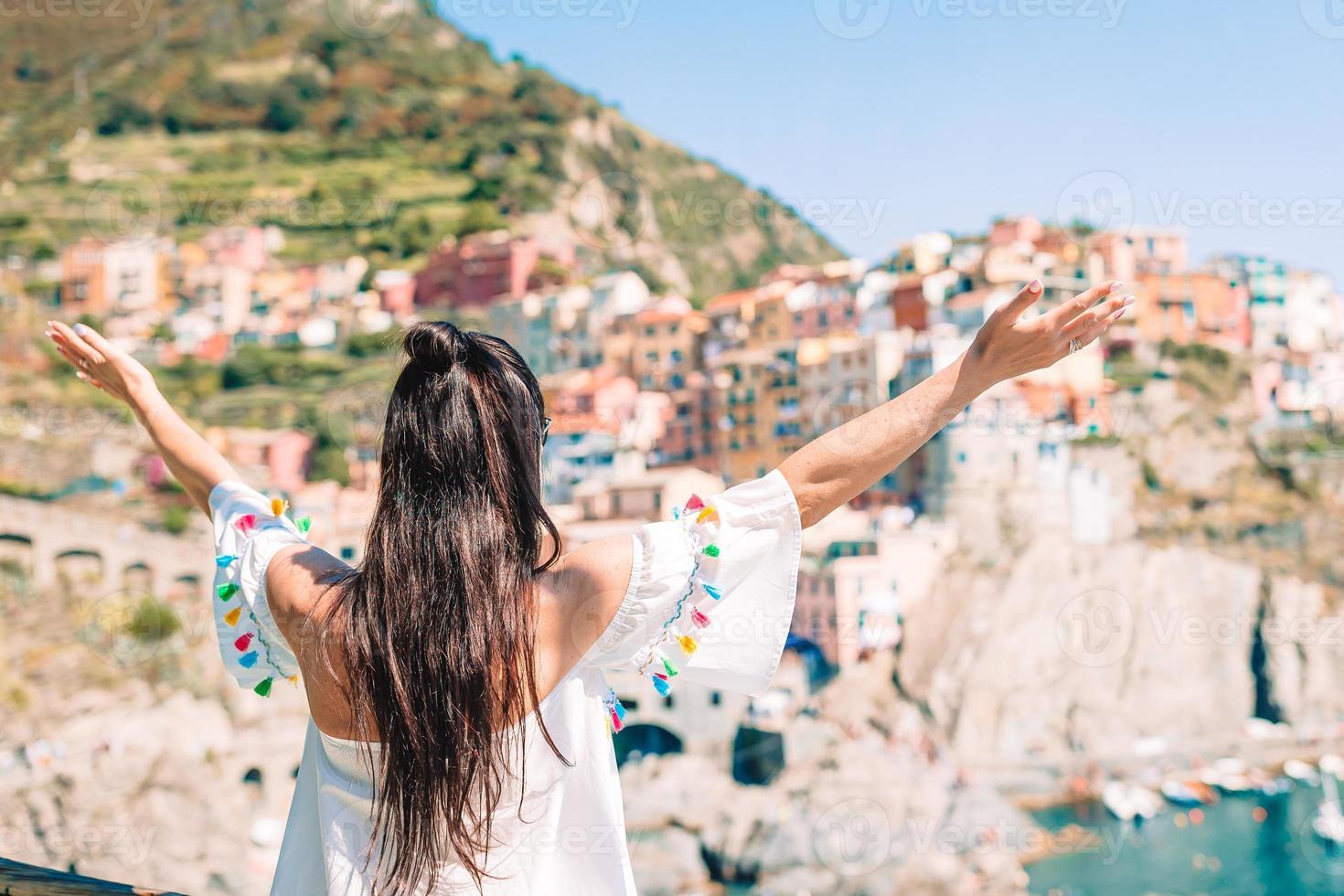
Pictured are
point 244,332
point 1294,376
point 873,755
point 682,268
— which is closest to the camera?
point 873,755

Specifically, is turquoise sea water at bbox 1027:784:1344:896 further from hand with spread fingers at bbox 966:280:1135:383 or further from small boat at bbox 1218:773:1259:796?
hand with spread fingers at bbox 966:280:1135:383

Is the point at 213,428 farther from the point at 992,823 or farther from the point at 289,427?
the point at 992,823

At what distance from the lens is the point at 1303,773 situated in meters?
13.4

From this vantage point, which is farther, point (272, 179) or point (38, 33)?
point (38, 33)

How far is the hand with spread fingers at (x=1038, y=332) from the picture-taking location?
1.90ft

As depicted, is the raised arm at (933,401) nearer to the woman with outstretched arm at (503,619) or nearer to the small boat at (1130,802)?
the woman with outstretched arm at (503,619)

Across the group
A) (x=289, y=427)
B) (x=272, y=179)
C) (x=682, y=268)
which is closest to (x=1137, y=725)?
(x=289, y=427)

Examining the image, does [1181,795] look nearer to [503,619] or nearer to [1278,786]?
[1278,786]

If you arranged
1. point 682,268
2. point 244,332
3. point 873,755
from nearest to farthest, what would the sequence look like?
point 873,755
point 244,332
point 682,268

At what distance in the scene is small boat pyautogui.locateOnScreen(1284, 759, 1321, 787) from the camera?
1334 centimetres

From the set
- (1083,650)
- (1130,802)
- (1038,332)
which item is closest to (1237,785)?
(1130,802)

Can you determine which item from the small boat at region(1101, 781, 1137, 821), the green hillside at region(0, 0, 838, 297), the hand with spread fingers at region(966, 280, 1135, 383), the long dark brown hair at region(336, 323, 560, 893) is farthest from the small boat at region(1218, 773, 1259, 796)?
the long dark brown hair at region(336, 323, 560, 893)

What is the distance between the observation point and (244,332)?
19453 millimetres

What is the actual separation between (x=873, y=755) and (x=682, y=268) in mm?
14888
